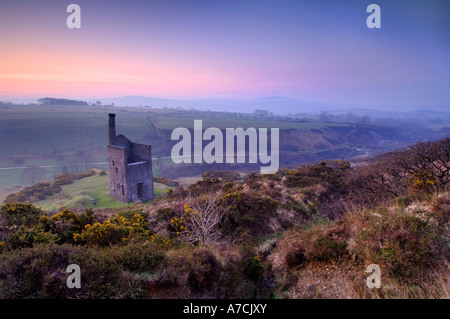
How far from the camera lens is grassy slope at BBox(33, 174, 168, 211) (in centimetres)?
2209

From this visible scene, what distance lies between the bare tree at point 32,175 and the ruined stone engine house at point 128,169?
2921cm

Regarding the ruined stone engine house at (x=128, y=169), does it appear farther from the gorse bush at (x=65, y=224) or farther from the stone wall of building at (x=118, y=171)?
the gorse bush at (x=65, y=224)

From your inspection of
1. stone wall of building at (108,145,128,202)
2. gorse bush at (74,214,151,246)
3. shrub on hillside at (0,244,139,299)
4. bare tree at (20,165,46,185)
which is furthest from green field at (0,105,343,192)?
shrub on hillside at (0,244,139,299)

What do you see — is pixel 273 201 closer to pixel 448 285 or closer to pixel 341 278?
pixel 341 278

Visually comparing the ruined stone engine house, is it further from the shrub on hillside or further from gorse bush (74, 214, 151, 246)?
the shrub on hillside

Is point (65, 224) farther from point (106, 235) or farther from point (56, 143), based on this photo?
point (56, 143)

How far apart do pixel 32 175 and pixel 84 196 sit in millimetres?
29507

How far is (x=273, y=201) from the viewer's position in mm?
11656

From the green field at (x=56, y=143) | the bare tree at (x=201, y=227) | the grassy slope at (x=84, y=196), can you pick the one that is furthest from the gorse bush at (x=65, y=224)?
the green field at (x=56, y=143)

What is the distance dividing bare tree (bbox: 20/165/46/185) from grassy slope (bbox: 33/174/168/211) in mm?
17566

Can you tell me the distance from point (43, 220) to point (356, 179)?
55.0ft

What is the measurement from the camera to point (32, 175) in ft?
145

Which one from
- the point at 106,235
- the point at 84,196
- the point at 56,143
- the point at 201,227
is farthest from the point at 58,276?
the point at 56,143
